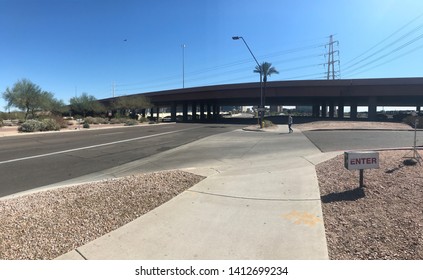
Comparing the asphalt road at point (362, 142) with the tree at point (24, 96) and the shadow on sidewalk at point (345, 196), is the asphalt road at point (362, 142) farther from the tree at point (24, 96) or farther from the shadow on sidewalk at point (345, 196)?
the tree at point (24, 96)

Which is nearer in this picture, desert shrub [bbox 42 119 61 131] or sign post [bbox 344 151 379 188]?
sign post [bbox 344 151 379 188]

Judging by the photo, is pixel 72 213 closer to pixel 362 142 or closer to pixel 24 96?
pixel 362 142

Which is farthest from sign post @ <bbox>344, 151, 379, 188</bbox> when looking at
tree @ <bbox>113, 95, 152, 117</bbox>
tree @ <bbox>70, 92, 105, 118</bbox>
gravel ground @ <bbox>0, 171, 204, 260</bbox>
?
tree @ <bbox>70, 92, 105, 118</bbox>

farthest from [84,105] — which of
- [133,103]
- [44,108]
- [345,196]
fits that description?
[345,196]

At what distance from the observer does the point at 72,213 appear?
16.4 feet

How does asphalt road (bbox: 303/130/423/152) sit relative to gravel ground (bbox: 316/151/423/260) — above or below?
above

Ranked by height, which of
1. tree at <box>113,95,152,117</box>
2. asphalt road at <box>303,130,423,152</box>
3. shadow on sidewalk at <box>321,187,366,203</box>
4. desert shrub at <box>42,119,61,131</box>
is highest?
tree at <box>113,95,152,117</box>

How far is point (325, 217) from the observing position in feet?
16.2

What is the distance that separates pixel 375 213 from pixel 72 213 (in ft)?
16.0

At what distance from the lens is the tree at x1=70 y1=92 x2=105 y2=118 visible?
3327 inches

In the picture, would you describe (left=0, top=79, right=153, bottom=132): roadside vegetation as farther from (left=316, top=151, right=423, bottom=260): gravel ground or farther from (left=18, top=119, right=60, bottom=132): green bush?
(left=316, top=151, right=423, bottom=260): gravel ground

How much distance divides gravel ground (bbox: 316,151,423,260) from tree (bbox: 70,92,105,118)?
85597mm

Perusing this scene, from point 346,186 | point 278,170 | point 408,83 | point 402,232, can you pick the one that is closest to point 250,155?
point 278,170

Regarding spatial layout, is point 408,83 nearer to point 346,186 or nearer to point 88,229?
point 346,186
